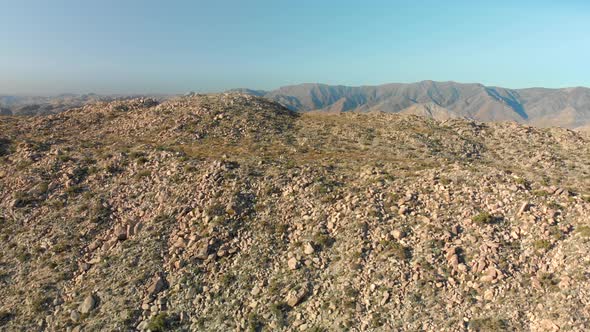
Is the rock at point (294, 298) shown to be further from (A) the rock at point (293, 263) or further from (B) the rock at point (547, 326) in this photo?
(B) the rock at point (547, 326)

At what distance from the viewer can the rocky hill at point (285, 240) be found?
18125 millimetres

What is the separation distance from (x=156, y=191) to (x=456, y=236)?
2344cm

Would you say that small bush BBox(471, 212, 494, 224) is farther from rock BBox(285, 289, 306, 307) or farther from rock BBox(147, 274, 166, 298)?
rock BBox(147, 274, 166, 298)

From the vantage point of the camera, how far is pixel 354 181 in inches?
1152

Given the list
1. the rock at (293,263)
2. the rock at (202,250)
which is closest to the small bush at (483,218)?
the rock at (293,263)

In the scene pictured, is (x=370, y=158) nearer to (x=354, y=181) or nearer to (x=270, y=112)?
(x=354, y=181)

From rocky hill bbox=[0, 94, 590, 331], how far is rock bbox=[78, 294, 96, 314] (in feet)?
0.28

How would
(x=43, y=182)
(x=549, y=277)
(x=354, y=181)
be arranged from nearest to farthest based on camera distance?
(x=549, y=277)
(x=354, y=181)
(x=43, y=182)

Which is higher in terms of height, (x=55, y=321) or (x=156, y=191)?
(x=156, y=191)

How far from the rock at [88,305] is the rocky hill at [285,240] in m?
0.08

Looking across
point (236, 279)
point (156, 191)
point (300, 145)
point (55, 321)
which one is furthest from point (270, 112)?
point (55, 321)

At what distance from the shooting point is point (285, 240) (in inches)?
945

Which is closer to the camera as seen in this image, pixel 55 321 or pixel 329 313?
pixel 329 313

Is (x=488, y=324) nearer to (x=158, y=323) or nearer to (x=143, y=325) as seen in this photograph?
(x=158, y=323)
